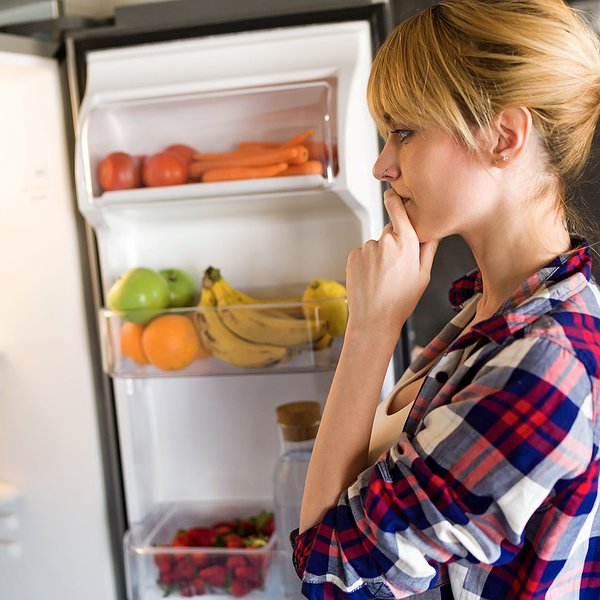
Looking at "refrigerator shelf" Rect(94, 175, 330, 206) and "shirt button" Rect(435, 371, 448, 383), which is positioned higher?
"refrigerator shelf" Rect(94, 175, 330, 206)

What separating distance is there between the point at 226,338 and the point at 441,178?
742 millimetres

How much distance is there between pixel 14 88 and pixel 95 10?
0.28 meters

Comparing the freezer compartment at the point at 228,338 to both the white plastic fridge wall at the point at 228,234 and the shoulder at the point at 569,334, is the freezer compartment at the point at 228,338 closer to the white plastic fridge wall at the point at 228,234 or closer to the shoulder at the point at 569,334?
the white plastic fridge wall at the point at 228,234

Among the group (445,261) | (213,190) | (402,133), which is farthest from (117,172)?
(402,133)

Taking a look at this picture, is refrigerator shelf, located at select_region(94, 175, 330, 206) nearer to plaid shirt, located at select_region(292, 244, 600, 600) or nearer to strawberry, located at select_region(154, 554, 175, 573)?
plaid shirt, located at select_region(292, 244, 600, 600)

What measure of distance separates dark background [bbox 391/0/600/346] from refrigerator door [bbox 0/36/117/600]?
2.38 ft

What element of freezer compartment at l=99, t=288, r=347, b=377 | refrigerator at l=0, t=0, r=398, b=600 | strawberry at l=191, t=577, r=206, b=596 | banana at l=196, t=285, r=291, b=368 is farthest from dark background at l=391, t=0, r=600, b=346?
strawberry at l=191, t=577, r=206, b=596

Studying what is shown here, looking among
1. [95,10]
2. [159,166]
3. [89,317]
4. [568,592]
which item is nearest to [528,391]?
[568,592]

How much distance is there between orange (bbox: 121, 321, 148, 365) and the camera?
1504mm

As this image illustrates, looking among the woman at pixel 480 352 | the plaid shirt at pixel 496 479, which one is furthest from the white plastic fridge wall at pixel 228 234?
the plaid shirt at pixel 496 479

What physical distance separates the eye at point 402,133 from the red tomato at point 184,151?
0.71 meters

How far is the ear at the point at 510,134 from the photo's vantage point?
789mm

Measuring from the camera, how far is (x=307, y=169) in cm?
138

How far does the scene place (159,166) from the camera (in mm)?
1465
